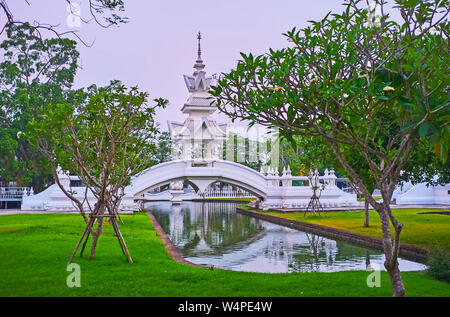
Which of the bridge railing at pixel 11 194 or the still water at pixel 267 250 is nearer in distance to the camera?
the still water at pixel 267 250

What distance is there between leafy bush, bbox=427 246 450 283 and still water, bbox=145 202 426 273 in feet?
5.99

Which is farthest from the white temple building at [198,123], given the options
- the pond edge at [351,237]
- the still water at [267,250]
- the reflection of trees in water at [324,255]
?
the reflection of trees in water at [324,255]

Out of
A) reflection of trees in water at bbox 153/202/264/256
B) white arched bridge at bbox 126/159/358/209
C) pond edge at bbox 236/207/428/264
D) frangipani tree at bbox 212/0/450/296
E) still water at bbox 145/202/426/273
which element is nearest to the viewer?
frangipani tree at bbox 212/0/450/296

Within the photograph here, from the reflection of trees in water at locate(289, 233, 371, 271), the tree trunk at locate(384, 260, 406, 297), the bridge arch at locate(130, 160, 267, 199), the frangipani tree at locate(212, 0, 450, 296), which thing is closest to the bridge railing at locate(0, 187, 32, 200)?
the bridge arch at locate(130, 160, 267, 199)

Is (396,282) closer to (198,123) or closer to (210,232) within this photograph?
(210,232)

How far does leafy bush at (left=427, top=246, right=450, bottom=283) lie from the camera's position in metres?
7.73

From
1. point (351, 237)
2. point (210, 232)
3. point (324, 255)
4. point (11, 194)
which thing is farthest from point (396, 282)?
point (11, 194)

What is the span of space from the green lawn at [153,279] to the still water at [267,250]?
1.94 meters

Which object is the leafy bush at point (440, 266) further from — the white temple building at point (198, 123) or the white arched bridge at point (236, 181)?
the white temple building at point (198, 123)

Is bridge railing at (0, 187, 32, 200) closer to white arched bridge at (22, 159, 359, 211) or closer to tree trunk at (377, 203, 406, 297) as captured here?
white arched bridge at (22, 159, 359, 211)

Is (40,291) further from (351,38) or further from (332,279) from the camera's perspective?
(351,38)

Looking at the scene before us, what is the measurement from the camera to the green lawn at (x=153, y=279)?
6516mm
